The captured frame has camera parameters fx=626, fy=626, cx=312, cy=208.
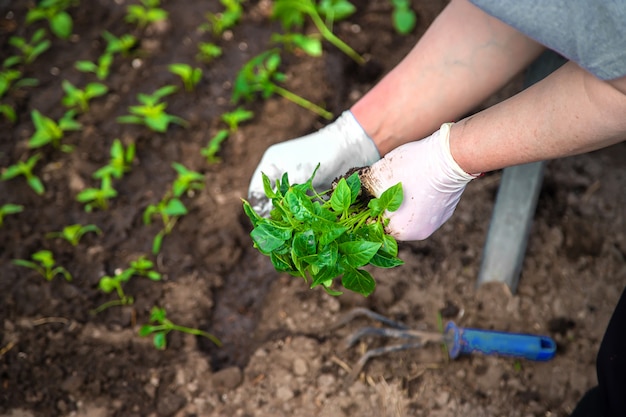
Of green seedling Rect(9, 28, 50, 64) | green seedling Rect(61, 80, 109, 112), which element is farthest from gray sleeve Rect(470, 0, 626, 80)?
green seedling Rect(9, 28, 50, 64)

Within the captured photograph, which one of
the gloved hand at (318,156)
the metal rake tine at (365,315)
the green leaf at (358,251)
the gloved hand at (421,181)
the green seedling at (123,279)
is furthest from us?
the green seedling at (123,279)

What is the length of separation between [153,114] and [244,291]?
0.72 metres

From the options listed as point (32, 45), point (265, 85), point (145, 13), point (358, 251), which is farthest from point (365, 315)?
point (32, 45)

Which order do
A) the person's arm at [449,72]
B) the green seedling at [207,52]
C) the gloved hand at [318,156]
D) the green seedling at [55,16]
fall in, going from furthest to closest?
the green seedling at [55,16] → the green seedling at [207,52] → the gloved hand at [318,156] → the person's arm at [449,72]

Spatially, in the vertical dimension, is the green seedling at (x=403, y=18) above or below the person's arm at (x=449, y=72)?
below

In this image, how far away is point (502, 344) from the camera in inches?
65.1

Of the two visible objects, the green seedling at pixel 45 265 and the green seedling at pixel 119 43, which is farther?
the green seedling at pixel 119 43

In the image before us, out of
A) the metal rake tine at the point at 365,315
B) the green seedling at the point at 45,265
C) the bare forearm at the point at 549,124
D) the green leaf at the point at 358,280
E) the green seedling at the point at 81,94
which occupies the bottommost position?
the green seedling at the point at 45,265

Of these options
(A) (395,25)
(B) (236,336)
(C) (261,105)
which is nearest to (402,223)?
(B) (236,336)

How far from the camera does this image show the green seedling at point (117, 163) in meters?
2.10

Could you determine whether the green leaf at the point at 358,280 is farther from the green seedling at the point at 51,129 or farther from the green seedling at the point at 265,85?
the green seedling at the point at 51,129

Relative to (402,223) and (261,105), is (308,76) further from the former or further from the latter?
(402,223)

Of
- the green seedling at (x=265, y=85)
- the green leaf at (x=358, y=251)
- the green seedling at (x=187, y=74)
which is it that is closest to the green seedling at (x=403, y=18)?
the green seedling at (x=265, y=85)

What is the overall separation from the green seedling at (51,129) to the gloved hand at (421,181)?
4.13 feet
